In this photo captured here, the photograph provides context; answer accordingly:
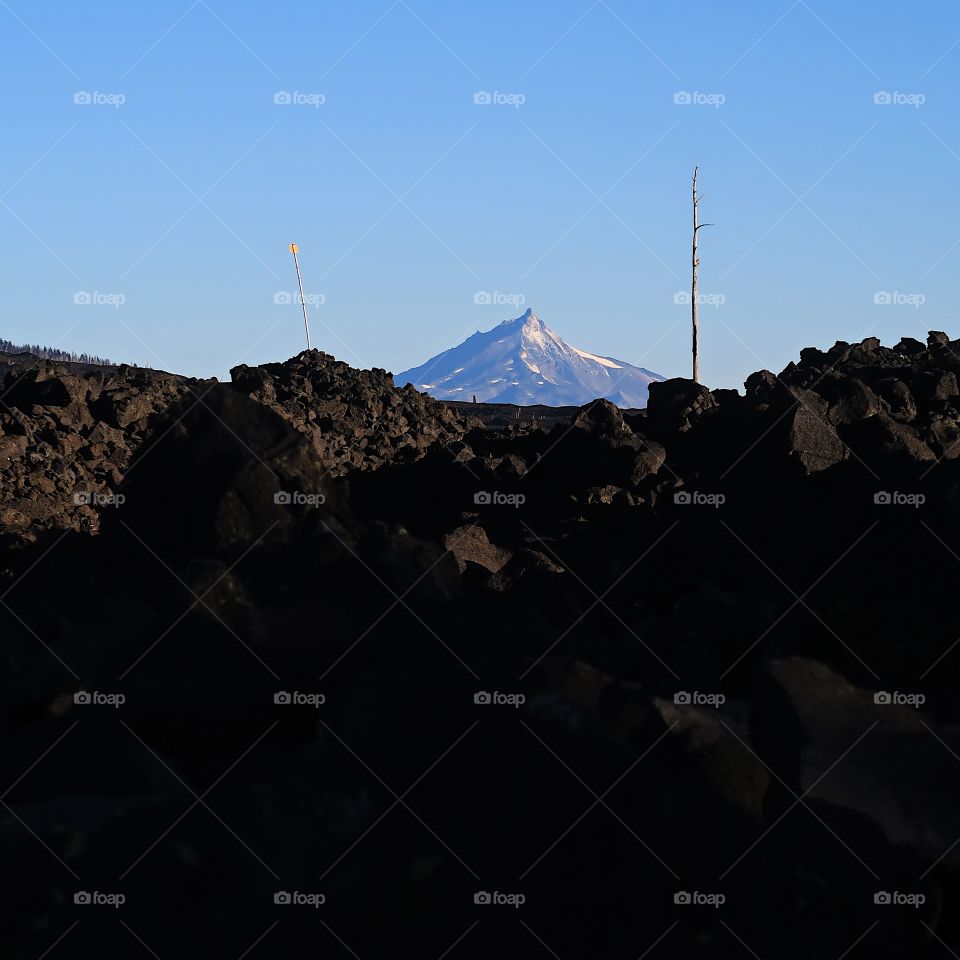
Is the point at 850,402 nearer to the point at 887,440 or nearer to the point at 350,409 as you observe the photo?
the point at 887,440

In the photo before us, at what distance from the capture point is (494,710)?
11.0 meters

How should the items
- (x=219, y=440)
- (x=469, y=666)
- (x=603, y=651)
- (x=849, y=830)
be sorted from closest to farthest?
1. (x=849, y=830)
2. (x=469, y=666)
3. (x=603, y=651)
4. (x=219, y=440)

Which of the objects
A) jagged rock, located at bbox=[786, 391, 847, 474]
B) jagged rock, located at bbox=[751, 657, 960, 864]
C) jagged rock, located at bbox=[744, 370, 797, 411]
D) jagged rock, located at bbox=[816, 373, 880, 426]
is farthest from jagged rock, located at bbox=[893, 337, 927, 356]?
jagged rock, located at bbox=[751, 657, 960, 864]

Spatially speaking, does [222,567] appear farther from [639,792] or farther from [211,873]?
[639,792]

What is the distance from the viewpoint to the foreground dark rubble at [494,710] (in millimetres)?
9953

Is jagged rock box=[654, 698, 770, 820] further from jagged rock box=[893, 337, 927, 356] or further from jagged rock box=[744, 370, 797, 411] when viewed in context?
jagged rock box=[893, 337, 927, 356]

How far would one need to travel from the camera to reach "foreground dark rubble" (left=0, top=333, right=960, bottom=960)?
9953mm

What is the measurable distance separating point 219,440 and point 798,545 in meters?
7.19

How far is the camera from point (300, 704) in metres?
12.2

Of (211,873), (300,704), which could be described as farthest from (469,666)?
(211,873)

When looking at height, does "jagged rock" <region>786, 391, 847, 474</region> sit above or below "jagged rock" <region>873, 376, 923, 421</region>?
below

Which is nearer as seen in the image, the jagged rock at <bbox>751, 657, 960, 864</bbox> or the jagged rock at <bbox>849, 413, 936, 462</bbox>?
the jagged rock at <bbox>751, 657, 960, 864</bbox>

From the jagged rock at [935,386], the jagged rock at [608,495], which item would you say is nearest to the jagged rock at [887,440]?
the jagged rock at [608,495]

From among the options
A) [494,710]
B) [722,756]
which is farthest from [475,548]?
[722,756]
